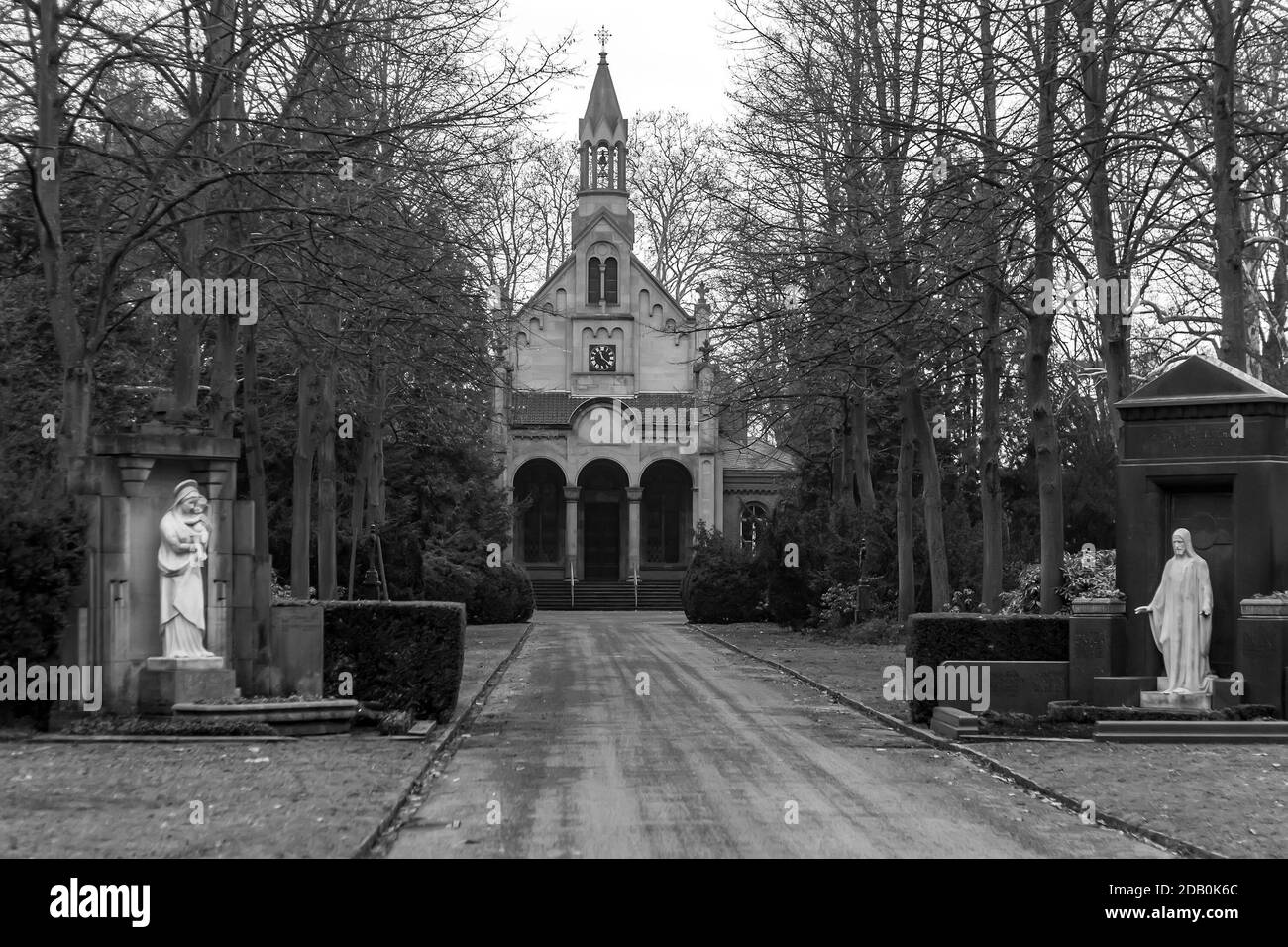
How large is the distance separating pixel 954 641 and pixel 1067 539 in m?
19.5

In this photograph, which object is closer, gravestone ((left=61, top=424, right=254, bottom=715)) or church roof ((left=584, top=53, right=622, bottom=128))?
gravestone ((left=61, top=424, right=254, bottom=715))

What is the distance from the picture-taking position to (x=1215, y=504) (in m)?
17.6

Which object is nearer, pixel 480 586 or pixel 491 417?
pixel 491 417

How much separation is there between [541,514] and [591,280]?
10.3 m

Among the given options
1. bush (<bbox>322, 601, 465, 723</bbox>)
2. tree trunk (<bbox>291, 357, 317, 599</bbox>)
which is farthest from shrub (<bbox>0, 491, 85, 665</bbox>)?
tree trunk (<bbox>291, 357, 317, 599</bbox>)

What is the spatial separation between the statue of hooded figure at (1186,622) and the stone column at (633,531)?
45.5 metres

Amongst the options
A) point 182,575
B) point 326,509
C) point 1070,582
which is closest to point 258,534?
point 182,575

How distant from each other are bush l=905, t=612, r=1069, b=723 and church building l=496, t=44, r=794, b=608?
42.1 metres

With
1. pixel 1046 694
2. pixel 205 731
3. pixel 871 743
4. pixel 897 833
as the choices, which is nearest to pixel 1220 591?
pixel 1046 694

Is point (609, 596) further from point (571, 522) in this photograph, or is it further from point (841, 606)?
point (841, 606)

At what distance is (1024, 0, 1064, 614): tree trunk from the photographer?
1936 cm

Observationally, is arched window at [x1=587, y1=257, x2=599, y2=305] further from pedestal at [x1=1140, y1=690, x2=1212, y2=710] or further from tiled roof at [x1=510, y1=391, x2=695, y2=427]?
pedestal at [x1=1140, y1=690, x2=1212, y2=710]

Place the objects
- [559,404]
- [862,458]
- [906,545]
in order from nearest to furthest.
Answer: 1. [906,545]
2. [862,458]
3. [559,404]

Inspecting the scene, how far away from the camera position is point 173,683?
52.5ft
